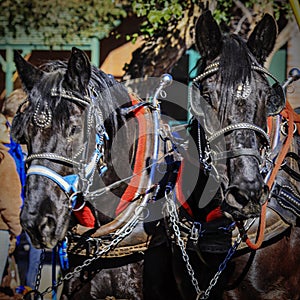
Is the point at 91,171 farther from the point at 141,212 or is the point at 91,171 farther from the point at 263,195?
the point at 263,195

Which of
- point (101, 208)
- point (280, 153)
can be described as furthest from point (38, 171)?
point (280, 153)

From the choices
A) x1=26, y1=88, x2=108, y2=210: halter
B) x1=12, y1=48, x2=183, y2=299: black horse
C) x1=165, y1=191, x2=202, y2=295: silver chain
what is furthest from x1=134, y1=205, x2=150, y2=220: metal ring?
x1=26, y1=88, x2=108, y2=210: halter

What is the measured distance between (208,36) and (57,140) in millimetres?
735

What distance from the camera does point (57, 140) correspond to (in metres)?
2.13

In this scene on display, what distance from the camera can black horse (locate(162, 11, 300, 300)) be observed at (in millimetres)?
2014

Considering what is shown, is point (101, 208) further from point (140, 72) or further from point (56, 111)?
point (140, 72)

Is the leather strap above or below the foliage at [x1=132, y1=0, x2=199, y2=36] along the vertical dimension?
below

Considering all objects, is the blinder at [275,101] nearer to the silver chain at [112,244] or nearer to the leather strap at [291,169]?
the leather strap at [291,169]

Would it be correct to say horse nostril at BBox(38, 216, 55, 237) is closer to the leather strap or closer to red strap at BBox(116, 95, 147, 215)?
red strap at BBox(116, 95, 147, 215)

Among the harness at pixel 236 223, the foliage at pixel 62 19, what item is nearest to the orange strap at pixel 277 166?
the harness at pixel 236 223

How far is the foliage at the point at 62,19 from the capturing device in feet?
14.8

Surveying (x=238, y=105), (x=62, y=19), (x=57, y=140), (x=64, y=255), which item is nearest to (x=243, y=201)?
(x=238, y=105)

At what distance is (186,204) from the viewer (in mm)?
2416

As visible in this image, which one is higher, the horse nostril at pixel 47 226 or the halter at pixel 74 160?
the halter at pixel 74 160
